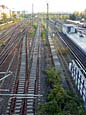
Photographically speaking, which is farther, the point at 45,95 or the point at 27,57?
the point at 27,57

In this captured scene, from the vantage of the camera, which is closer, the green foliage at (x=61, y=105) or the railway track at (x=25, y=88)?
the green foliage at (x=61, y=105)

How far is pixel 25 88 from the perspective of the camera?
1912 centimetres

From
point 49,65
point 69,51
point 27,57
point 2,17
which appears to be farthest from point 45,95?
point 2,17

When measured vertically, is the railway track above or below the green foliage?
below

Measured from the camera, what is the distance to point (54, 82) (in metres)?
19.5

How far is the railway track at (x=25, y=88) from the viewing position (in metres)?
15.4

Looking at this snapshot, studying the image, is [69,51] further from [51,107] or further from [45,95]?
[51,107]

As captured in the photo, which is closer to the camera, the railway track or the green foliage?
the green foliage

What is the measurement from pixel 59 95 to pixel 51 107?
1.58m

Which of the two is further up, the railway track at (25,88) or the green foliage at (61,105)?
the green foliage at (61,105)

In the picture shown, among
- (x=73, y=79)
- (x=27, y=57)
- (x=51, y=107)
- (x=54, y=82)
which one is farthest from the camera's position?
(x=27, y=57)

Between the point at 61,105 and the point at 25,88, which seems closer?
the point at 61,105

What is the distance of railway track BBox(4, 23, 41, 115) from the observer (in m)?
15.4

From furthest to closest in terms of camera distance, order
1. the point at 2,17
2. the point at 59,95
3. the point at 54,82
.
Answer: the point at 2,17, the point at 54,82, the point at 59,95
